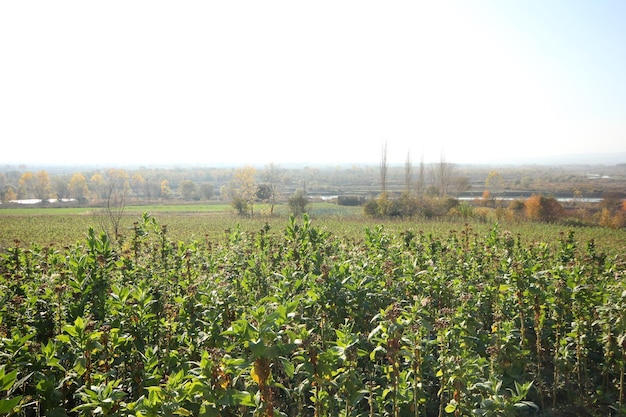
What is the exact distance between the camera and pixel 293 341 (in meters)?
3.15

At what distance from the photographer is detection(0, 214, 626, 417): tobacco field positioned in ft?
9.23

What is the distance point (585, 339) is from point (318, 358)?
14.4 feet

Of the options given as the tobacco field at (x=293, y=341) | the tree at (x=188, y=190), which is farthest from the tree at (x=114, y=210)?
the tree at (x=188, y=190)

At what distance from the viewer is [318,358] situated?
3.13m

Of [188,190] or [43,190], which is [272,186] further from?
[43,190]

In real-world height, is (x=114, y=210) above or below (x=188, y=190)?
above

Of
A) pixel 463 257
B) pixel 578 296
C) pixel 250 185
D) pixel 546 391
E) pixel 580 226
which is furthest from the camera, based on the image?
pixel 250 185

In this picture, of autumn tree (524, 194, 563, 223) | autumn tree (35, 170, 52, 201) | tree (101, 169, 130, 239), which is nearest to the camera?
tree (101, 169, 130, 239)

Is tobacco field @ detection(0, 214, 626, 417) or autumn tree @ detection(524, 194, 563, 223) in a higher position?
tobacco field @ detection(0, 214, 626, 417)

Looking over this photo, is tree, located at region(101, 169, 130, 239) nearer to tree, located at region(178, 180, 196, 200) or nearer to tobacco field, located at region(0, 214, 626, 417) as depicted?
tobacco field, located at region(0, 214, 626, 417)

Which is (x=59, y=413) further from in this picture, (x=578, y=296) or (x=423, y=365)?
(x=578, y=296)

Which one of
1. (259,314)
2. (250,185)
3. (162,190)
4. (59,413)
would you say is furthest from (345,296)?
(162,190)

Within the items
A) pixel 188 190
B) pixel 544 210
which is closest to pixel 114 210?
pixel 544 210

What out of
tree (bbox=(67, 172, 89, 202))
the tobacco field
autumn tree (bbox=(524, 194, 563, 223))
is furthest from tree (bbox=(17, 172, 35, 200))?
the tobacco field
